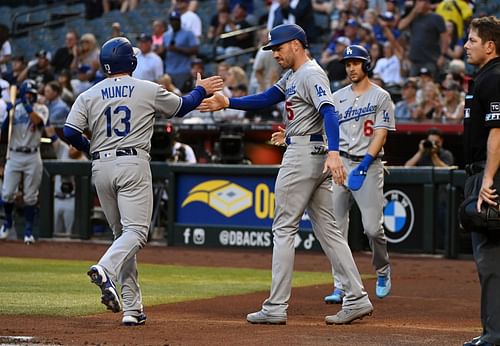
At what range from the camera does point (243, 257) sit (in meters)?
16.4

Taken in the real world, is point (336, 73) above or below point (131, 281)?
above

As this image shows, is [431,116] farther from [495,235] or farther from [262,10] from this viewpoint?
[495,235]

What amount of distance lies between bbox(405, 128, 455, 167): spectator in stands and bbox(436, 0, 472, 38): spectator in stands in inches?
168

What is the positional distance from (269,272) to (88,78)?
9922 mm

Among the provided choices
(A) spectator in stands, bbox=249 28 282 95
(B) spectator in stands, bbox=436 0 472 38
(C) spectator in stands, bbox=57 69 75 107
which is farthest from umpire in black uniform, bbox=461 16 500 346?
(C) spectator in stands, bbox=57 69 75 107

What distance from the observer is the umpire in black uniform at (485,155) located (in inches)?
266

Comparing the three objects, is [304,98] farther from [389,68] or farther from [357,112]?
[389,68]

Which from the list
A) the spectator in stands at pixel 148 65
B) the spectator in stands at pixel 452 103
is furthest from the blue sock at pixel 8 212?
the spectator in stands at pixel 452 103

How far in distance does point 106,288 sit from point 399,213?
941 cm

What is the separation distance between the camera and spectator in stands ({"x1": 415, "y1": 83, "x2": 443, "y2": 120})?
17.8 metres

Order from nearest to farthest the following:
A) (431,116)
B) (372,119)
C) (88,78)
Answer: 1. (372,119)
2. (431,116)
3. (88,78)

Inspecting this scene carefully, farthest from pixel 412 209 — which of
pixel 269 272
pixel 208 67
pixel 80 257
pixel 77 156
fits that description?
pixel 208 67

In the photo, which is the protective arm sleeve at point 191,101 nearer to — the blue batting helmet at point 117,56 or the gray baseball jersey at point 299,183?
the blue batting helmet at point 117,56

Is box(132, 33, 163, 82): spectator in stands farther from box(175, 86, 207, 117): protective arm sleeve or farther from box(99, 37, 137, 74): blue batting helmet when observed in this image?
box(99, 37, 137, 74): blue batting helmet
